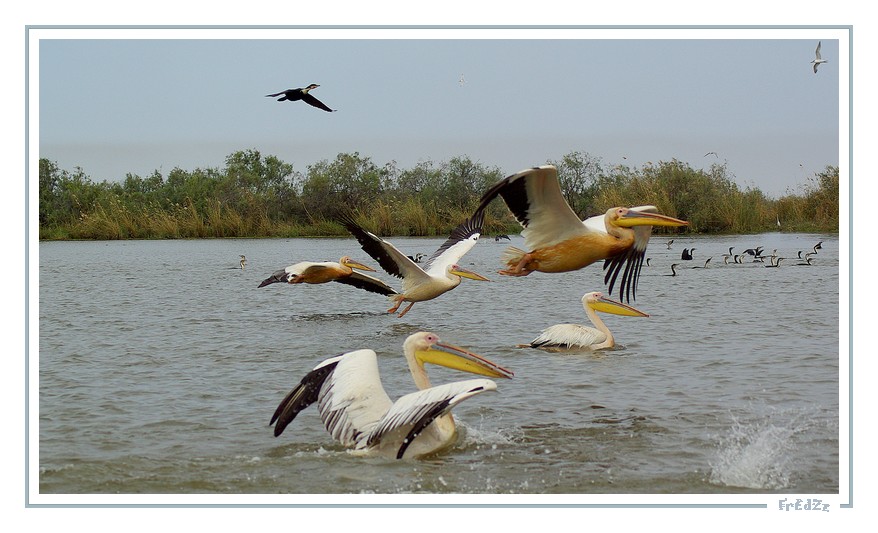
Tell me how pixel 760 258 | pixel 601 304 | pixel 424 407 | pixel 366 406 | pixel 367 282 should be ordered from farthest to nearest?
1. pixel 760 258
2. pixel 367 282
3. pixel 601 304
4. pixel 366 406
5. pixel 424 407

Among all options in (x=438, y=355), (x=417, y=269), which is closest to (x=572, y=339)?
(x=417, y=269)

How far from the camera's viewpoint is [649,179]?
15414mm

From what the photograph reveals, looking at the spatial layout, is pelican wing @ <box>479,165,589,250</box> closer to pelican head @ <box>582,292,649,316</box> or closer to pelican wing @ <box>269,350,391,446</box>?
pelican wing @ <box>269,350,391,446</box>

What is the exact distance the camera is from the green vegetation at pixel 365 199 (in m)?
14.3

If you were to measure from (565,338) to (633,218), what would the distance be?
2.62 m

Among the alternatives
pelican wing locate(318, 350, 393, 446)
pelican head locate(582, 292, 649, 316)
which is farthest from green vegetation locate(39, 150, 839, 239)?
pelican wing locate(318, 350, 393, 446)

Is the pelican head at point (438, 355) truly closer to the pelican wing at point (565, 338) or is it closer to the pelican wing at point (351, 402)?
the pelican wing at point (351, 402)

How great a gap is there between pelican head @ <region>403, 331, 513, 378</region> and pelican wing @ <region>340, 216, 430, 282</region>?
2.91m

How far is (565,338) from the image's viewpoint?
736 cm

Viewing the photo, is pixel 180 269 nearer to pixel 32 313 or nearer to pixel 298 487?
pixel 32 313

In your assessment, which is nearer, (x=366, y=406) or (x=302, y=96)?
(x=366, y=406)

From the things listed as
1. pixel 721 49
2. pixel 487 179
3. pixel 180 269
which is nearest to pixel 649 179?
pixel 487 179

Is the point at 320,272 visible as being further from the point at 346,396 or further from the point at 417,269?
the point at 346,396

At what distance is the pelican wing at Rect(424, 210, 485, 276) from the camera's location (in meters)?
8.19
